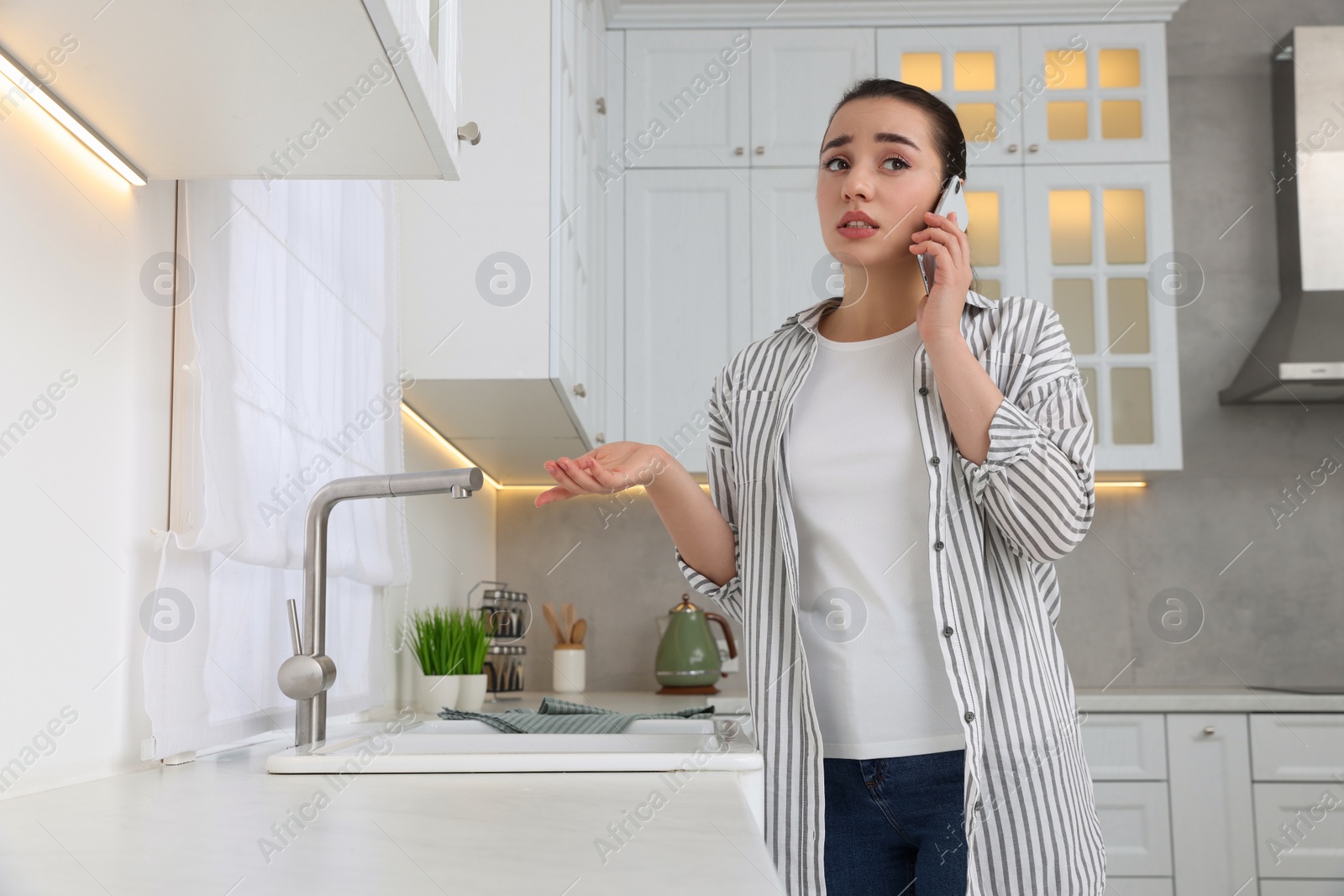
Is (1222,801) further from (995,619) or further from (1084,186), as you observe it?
(995,619)

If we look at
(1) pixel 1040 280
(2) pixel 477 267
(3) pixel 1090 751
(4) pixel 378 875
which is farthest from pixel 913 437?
(1) pixel 1040 280

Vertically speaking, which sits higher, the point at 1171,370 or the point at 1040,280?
the point at 1040,280

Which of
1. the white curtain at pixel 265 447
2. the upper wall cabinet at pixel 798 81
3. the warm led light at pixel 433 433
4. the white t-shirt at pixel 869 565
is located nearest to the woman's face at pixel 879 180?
the white t-shirt at pixel 869 565

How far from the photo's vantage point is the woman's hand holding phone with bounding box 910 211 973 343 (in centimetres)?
103

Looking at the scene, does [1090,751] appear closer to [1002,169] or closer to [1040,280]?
[1040,280]

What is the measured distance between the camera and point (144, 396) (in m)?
1.01

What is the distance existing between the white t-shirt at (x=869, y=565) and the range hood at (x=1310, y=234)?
2.10 meters

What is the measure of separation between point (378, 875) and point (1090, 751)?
2.20 meters

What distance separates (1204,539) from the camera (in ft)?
9.77

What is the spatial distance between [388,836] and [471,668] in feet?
5.00

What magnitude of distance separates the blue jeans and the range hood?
87.5 inches

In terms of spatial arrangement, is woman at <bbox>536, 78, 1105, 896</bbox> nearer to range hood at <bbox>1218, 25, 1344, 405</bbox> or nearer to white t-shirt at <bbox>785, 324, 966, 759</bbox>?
white t-shirt at <bbox>785, 324, 966, 759</bbox>

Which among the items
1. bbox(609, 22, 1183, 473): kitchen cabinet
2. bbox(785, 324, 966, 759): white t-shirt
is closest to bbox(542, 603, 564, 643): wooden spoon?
bbox(609, 22, 1183, 473): kitchen cabinet

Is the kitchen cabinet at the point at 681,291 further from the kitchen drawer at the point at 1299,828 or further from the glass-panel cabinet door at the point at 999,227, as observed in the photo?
the kitchen drawer at the point at 1299,828
